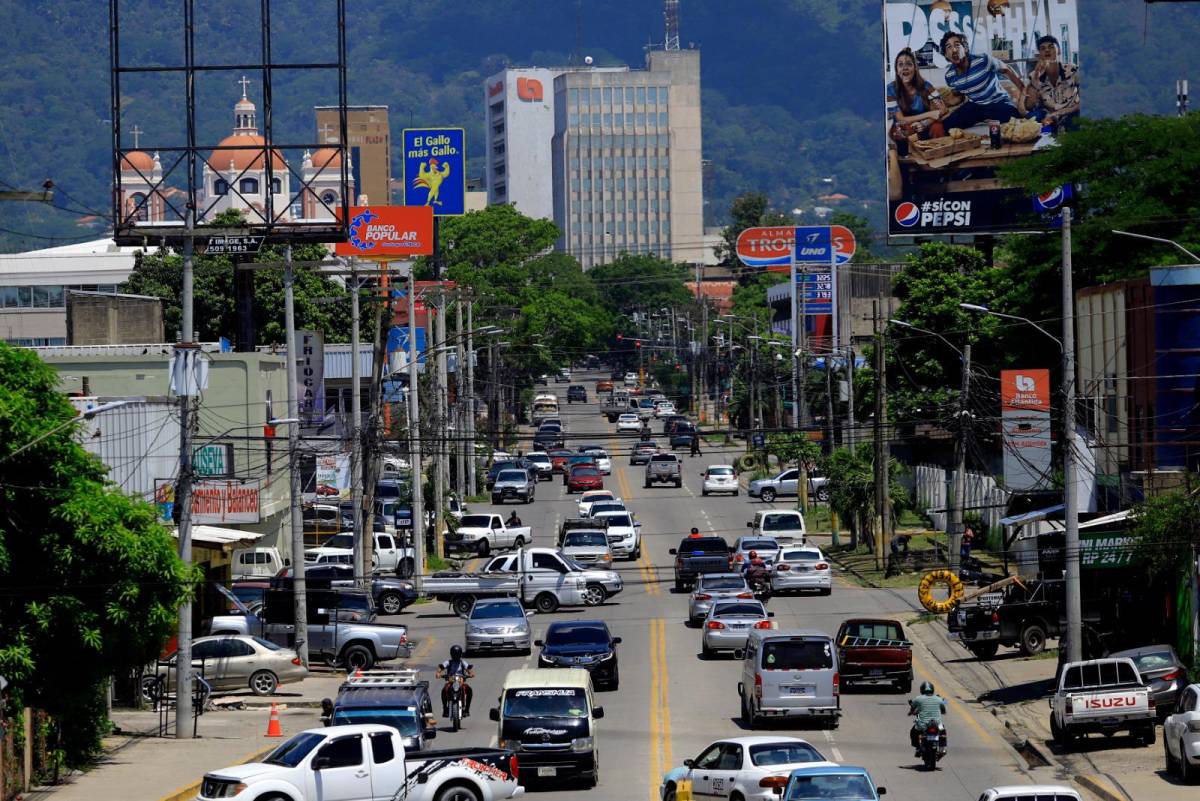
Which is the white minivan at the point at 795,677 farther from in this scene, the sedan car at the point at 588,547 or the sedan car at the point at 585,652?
the sedan car at the point at 588,547

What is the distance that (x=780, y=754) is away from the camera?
26547mm

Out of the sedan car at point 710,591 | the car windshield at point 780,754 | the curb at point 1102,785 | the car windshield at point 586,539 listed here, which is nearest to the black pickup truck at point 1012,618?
the sedan car at point 710,591

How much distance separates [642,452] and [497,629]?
6154 centimetres

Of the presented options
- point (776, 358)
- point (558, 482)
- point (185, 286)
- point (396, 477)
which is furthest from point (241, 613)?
point (776, 358)

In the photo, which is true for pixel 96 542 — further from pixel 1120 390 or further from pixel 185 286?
pixel 1120 390

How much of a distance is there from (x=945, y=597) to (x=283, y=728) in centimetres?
2404

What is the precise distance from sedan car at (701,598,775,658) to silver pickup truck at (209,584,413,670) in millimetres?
7366

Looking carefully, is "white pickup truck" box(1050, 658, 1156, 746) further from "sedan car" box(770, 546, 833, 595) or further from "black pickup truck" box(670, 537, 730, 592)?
"black pickup truck" box(670, 537, 730, 592)

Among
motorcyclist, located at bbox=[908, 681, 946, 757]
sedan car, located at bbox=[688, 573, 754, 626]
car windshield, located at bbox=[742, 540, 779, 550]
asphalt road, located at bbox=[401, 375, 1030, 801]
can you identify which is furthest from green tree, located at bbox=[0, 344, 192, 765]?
car windshield, located at bbox=[742, 540, 779, 550]

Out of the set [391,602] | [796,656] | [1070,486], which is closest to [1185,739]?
[796,656]

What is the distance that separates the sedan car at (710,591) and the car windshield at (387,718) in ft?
62.9

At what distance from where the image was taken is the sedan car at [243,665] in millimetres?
42188

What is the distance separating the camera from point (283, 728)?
37.2 metres

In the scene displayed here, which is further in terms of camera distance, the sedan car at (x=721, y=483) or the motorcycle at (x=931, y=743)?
the sedan car at (x=721, y=483)
